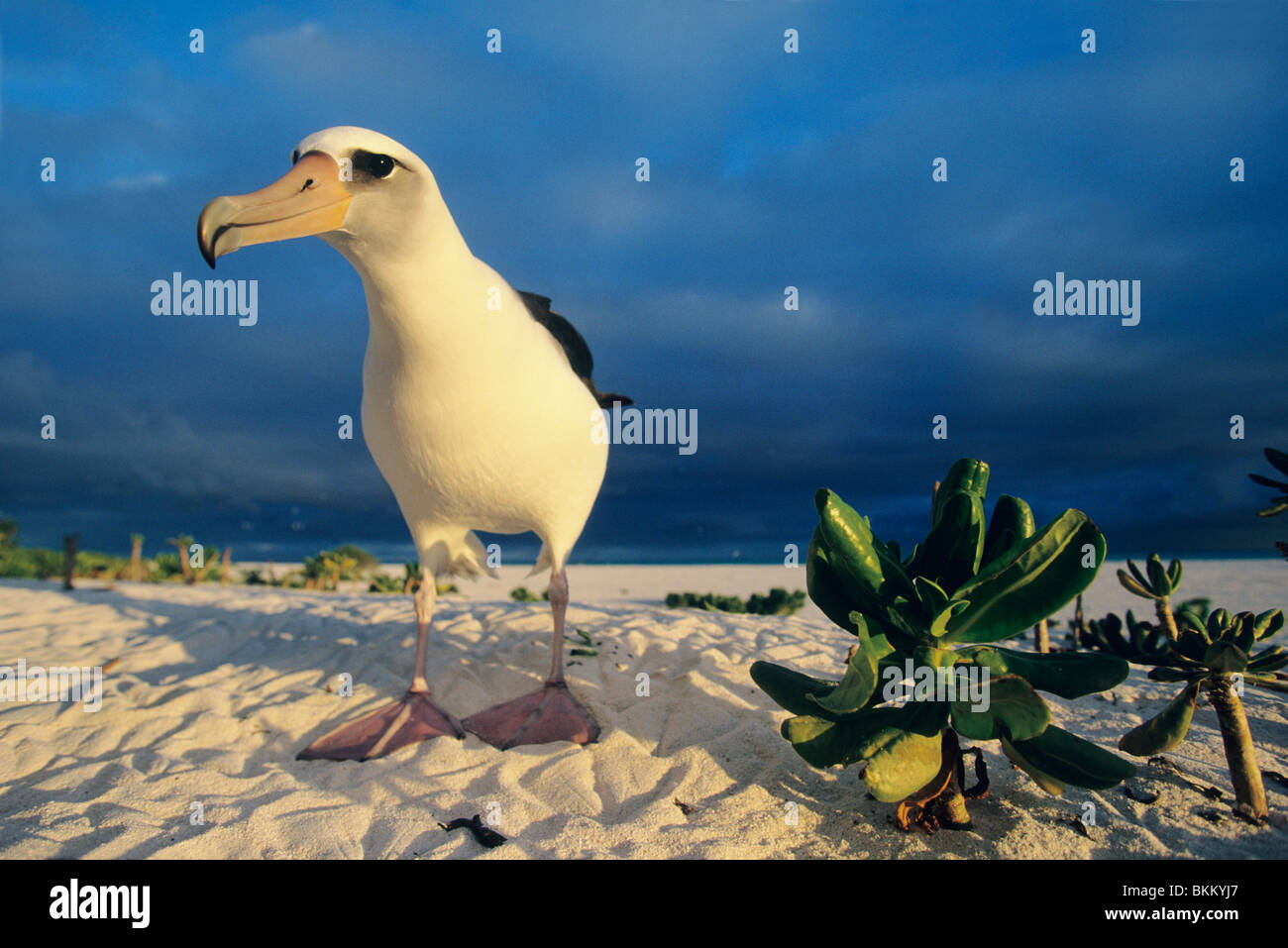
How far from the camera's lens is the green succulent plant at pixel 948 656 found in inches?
76.7

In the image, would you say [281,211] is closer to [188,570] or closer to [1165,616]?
[1165,616]

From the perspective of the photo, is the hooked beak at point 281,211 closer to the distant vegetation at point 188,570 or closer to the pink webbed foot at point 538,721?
the pink webbed foot at point 538,721

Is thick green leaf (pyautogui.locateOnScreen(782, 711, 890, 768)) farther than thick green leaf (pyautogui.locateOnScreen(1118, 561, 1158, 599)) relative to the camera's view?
No

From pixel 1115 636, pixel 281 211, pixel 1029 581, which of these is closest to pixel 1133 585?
pixel 1029 581

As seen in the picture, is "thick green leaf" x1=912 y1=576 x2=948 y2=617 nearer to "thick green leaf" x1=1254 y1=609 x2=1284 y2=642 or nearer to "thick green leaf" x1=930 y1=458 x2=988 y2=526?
"thick green leaf" x1=930 y1=458 x2=988 y2=526

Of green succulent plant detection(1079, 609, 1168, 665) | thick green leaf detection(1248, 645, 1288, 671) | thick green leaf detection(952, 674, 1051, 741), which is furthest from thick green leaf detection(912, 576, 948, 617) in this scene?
green succulent plant detection(1079, 609, 1168, 665)

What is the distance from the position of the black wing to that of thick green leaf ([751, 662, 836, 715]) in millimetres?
2575

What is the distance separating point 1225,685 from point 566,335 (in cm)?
375

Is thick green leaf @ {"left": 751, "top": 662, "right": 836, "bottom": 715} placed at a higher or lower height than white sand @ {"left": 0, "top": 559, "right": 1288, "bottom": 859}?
higher

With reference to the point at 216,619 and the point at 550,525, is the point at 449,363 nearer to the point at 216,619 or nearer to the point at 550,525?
the point at 550,525

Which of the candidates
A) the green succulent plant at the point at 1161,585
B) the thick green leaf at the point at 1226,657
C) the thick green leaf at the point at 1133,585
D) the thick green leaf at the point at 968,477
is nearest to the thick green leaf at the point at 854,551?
the thick green leaf at the point at 968,477

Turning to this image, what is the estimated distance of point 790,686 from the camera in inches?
93.4

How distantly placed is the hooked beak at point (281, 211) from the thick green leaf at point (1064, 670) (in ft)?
10.5

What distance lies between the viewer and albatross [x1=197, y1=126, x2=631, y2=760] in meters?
3.00
